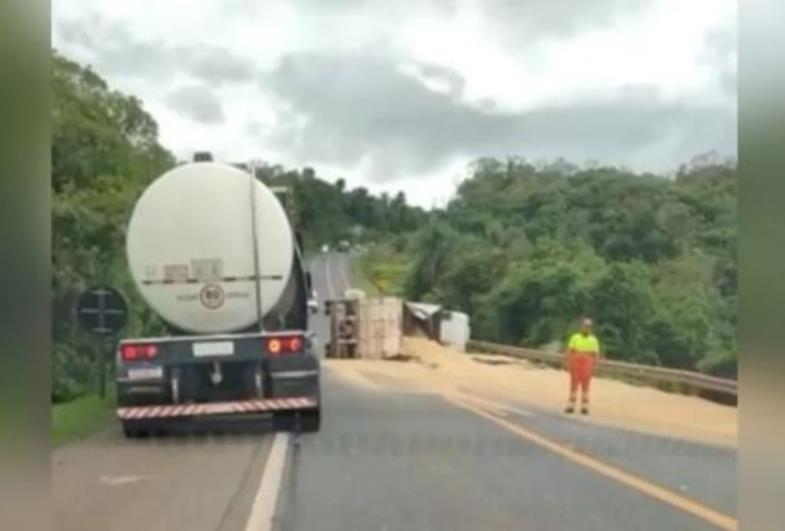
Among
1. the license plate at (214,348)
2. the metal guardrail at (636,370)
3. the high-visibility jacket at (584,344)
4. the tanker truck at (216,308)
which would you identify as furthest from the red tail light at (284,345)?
the high-visibility jacket at (584,344)

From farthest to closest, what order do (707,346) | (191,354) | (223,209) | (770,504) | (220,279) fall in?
1. (220,279)
2. (191,354)
3. (223,209)
4. (707,346)
5. (770,504)

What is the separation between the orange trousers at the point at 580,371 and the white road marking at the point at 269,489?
96 centimetres

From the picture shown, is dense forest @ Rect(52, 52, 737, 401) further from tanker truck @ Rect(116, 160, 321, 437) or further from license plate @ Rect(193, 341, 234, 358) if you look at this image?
license plate @ Rect(193, 341, 234, 358)

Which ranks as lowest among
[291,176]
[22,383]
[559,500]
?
[559,500]

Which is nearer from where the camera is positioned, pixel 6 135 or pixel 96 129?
pixel 6 135

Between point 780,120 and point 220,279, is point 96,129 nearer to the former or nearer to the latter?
point 780,120

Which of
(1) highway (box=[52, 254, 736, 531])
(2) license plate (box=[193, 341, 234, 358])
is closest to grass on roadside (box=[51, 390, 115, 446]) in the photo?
(1) highway (box=[52, 254, 736, 531])

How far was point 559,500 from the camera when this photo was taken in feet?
14.9

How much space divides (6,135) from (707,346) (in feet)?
4.94

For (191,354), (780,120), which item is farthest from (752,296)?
(191,354)

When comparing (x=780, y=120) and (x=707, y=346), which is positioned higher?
(x=780, y=120)

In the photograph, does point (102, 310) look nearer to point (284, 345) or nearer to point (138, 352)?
point (138, 352)

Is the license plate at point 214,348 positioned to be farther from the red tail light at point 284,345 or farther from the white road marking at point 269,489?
the white road marking at point 269,489

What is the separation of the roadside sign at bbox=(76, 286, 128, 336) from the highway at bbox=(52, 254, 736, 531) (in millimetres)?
291
